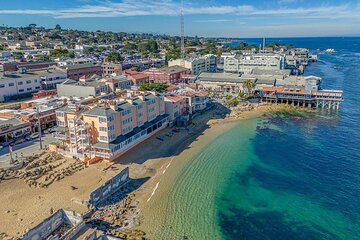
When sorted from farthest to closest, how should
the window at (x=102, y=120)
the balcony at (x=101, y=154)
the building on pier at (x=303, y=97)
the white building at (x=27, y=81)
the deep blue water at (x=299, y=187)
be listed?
the building on pier at (x=303, y=97), the white building at (x=27, y=81), the balcony at (x=101, y=154), the window at (x=102, y=120), the deep blue water at (x=299, y=187)

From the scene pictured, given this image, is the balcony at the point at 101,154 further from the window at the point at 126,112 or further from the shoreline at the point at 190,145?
the shoreline at the point at 190,145

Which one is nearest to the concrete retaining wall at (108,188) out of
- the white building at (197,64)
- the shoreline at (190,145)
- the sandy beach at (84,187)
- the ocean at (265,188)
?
the sandy beach at (84,187)

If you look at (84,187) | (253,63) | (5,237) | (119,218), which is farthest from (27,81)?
(253,63)

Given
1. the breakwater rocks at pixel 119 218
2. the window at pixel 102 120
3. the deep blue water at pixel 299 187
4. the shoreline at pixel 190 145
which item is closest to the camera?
the breakwater rocks at pixel 119 218

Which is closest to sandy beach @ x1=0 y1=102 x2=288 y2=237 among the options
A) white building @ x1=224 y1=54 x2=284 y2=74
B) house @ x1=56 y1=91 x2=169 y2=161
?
house @ x1=56 y1=91 x2=169 y2=161

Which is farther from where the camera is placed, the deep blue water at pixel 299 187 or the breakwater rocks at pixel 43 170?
the breakwater rocks at pixel 43 170

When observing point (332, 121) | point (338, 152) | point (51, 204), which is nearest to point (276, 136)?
point (338, 152)
